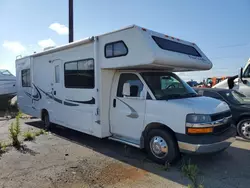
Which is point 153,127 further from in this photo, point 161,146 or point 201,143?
point 201,143

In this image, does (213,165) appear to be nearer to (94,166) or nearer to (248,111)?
(94,166)

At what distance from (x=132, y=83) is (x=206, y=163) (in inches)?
95.5

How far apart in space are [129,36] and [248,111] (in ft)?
15.1

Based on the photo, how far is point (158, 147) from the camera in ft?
15.7

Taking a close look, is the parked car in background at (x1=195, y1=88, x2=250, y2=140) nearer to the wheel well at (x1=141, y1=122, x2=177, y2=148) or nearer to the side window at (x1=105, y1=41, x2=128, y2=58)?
the wheel well at (x1=141, y1=122, x2=177, y2=148)

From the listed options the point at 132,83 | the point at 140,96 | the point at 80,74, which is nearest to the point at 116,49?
the point at 132,83

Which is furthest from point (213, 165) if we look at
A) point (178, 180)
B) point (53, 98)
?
point (53, 98)

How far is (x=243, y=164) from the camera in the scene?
193 inches

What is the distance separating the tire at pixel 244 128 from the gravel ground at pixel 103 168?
595 mm

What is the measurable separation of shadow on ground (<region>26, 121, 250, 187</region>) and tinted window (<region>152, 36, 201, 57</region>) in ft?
8.30

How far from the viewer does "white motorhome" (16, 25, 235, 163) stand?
4.42 meters

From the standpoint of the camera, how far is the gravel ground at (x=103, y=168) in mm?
4055

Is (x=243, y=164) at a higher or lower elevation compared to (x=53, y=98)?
lower

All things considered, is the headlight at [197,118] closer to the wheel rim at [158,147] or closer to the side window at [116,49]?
the wheel rim at [158,147]
